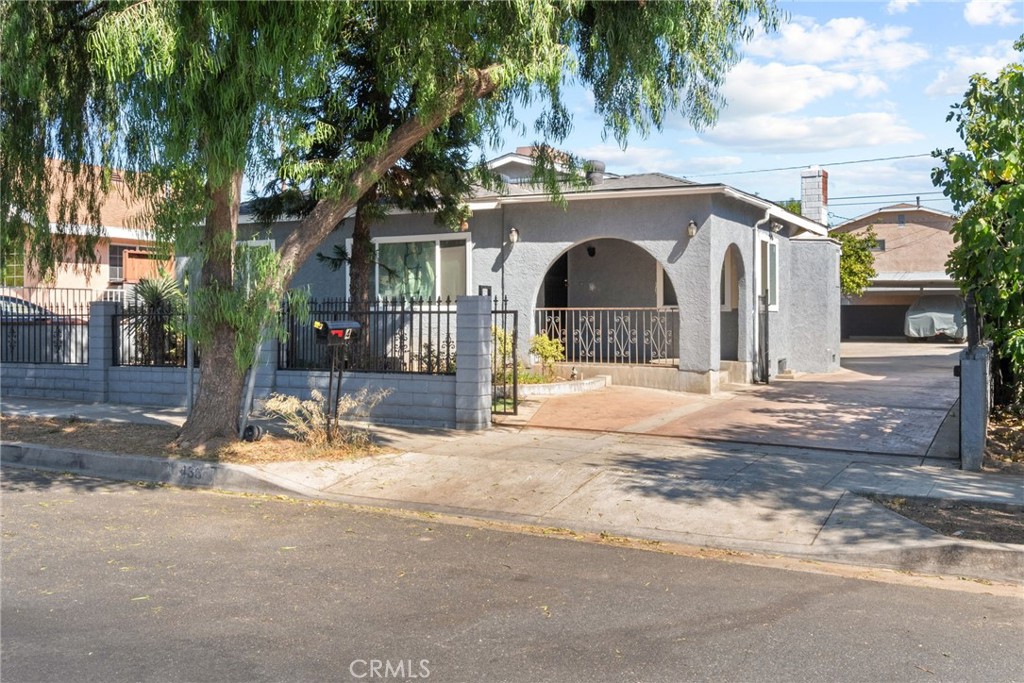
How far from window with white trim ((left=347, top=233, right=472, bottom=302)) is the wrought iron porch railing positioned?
1.87m

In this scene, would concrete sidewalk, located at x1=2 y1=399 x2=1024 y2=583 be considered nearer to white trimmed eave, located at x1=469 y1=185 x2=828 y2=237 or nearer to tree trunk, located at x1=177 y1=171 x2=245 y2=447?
tree trunk, located at x1=177 y1=171 x2=245 y2=447

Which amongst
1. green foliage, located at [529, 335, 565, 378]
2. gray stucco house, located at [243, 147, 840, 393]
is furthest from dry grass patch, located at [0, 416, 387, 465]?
green foliage, located at [529, 335, 565, 378]

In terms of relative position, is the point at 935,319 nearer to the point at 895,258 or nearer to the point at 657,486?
the point at 895,258

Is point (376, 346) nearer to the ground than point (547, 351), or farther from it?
farther from it

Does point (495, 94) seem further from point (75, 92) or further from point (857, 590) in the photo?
point (857, 590)

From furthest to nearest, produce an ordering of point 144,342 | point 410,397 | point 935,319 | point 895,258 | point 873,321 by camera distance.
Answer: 1. point 873,321
2. point 895,258
3. point 935,319
4. point 144,342
5. point 410,397

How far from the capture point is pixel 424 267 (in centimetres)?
1866

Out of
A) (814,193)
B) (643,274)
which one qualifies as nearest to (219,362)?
(643,274)

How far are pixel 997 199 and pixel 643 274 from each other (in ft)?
29.9

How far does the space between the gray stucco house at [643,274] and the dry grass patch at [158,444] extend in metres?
5.62

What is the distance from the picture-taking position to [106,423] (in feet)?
42.6

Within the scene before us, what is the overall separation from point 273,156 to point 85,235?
11.5ft

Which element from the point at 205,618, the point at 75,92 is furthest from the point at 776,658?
the point at 75,92

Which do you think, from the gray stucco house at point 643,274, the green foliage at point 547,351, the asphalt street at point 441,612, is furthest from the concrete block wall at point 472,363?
the gray stucco house at point 643,274
